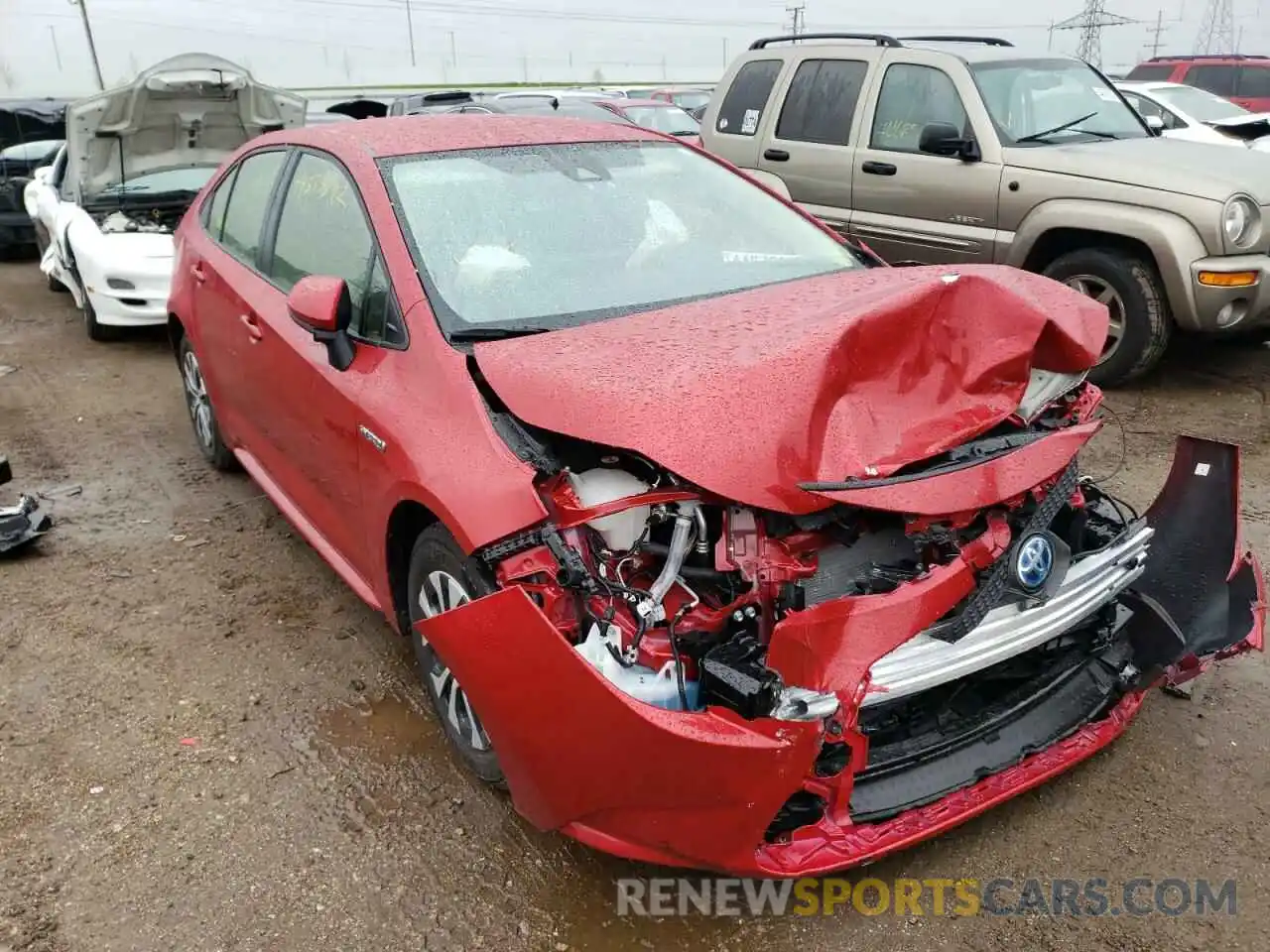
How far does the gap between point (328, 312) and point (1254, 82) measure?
54.6 ft

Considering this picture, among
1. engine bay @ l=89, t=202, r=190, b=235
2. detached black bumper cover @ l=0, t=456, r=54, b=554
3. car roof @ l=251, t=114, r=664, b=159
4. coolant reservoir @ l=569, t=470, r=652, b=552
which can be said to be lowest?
detached black bumper cover @ l=0, t=456, r=54, b=554

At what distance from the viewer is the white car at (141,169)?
23.8 feet

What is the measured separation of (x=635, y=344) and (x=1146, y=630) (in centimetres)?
164

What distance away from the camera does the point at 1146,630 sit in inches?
110

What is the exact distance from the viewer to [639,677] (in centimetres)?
221

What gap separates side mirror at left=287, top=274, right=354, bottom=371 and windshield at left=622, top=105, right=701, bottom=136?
9.80 m

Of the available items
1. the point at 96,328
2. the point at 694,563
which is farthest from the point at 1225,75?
the point at 694,563

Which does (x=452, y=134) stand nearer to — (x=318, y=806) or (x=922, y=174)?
(x=318, y=806)

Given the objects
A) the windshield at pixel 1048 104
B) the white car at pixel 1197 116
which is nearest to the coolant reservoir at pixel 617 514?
the windshield at pixel 1048 104

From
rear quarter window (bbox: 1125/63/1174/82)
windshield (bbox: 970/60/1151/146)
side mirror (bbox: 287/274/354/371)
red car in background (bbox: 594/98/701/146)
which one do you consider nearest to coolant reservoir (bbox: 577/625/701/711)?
side mirror (bbox: 287/274/354/371)

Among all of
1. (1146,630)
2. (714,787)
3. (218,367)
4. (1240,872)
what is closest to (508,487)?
(714,787)

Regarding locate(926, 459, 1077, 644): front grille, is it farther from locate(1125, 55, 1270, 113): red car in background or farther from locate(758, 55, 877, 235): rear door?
locate(1125, 55, 1270, 113): red car in background

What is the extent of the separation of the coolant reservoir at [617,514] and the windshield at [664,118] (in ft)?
34.3

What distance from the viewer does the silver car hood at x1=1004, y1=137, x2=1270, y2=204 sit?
17.7 ft
